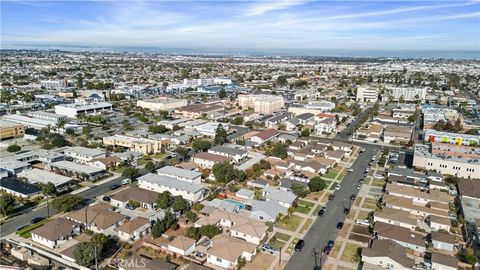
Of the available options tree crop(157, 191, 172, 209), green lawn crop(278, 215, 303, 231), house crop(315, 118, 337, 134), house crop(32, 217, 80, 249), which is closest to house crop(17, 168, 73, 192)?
house crop(32, 217, 80, 249)

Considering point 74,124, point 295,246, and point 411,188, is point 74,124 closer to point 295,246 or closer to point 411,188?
point 295,246

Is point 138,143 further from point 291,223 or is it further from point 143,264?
point 143,264

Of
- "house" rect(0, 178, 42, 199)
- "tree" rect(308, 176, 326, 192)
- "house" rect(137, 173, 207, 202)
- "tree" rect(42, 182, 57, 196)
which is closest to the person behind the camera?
"tree" rect(42, 182, 57, 196)

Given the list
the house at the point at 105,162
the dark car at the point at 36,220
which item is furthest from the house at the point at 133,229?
the house at the point at 105,162

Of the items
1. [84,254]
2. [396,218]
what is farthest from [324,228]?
[84,254]

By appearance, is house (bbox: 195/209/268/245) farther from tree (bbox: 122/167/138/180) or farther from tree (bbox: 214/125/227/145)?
tree (bbox: 214/125/227/145)
